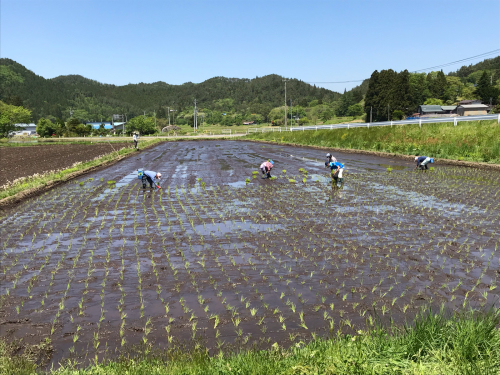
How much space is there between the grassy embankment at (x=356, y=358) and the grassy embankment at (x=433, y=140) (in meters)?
19.0

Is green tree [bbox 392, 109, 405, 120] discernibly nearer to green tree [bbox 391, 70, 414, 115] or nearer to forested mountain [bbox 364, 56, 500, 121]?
forested mountain [bbox 364, 56, 500, 121]

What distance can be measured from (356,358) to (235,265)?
3.67m

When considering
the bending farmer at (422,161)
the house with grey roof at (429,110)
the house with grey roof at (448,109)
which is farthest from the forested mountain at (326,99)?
the bending farmer at (422,161)

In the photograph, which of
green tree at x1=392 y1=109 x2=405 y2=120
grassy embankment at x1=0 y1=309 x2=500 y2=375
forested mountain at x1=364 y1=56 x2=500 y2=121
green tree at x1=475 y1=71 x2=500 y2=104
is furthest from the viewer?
green tree at x1=475 y1=71 x2=500 y2=104

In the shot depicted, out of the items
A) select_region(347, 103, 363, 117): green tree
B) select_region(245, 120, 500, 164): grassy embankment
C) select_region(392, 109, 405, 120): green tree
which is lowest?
select_region(245, 120, 500, 164): grassy embankment

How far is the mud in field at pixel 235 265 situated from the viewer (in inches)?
190

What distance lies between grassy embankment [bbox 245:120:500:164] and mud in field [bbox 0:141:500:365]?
390 inches

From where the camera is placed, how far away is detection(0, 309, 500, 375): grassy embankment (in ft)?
11.3

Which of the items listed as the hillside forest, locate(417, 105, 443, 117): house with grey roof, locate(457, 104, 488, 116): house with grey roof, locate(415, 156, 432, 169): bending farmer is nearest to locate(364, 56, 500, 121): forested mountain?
the hillside forest

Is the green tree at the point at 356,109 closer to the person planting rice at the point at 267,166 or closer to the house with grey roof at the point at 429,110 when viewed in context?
the house with grey roof at the point at 429,110

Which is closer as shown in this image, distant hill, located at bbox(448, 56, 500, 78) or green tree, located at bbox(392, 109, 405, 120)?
green tree, located at bbox(392, 109, 405, 120)

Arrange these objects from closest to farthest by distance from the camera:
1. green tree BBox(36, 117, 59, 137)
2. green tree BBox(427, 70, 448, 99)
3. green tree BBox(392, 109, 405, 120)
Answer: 1. green tree BBox(392, 109, 405, 120)
2. green tree BBox(36, 117, 59, 137)
3. green tree BBox(427, 70, 448, 99)

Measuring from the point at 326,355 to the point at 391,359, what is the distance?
57 centimetres

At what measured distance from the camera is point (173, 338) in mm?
4516
